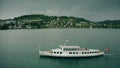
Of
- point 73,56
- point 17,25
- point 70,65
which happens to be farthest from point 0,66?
point 17,25

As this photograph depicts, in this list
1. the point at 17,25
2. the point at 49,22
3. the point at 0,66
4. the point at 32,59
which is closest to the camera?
the point at 0,66

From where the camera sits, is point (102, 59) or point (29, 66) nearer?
point (29, 66)

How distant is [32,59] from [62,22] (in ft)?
322

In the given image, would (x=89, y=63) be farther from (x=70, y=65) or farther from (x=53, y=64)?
(x=53, y=64)

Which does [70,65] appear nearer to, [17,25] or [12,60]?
[12,60]

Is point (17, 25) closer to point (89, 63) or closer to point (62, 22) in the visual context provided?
point (62, 22)

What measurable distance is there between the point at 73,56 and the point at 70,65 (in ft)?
8.78

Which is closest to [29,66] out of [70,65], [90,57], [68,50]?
[70,65]

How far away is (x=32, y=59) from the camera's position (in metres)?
22.9

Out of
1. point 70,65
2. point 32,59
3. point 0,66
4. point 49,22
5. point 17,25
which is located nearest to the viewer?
point 0,66

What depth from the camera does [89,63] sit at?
21516mm

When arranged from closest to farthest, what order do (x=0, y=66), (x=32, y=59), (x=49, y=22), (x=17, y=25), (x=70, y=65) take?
1. (x=0, y=66)
2. (x=70, y=65)
3. (x=32, y=59)
4. (x=17, y=25)
5. (x=49, y=22)

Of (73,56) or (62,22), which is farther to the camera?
(62,22)

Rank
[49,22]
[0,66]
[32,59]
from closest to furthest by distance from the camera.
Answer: [0,66] → [32,59] → [49,22]
